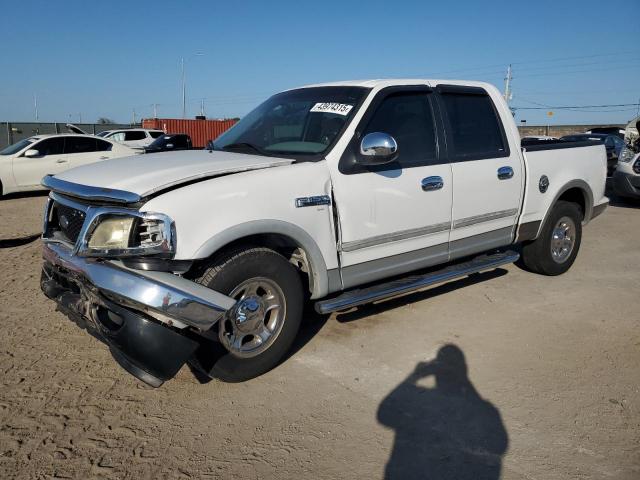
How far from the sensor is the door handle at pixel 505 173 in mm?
4820

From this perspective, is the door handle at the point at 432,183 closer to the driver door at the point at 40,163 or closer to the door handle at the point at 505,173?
the door handle at the point at 505,173

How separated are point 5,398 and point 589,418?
139 inches

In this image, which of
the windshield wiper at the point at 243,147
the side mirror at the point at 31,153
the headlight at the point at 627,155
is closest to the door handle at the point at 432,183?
the windshield wiper at the point at 243,147

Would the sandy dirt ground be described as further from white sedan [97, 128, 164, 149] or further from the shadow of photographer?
white sedan [97, 128, 164, 149]

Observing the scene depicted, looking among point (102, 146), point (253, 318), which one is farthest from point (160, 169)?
point (102, 146)

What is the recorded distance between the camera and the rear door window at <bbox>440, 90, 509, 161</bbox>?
4.57 m

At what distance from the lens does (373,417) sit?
3133mm

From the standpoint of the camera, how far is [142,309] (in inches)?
114

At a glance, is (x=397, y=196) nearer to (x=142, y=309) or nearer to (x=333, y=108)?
(x=333, y=108)

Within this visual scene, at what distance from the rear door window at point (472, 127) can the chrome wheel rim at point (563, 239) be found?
1.42 m

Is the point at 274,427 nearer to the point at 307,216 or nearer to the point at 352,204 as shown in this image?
the point at 307,216

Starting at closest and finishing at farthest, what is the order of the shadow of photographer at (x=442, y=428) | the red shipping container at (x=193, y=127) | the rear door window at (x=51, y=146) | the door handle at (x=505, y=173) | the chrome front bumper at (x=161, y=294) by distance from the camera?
the shadow of photographer at (x=442, y=428), the chrome front bumper at (x=161, y=294), the door handle at (x=505, y=173), the rear door window at (x=51, y=146), the red shipping container at (x=193, y=127)

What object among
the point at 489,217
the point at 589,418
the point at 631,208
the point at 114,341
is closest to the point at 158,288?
the point at 114,341

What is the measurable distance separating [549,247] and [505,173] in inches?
55.4
